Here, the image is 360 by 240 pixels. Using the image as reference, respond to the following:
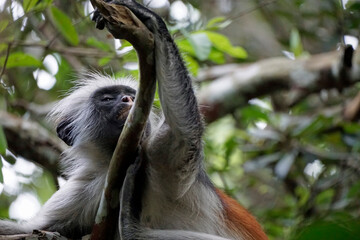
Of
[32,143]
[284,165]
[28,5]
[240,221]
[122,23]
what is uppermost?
[28,5]

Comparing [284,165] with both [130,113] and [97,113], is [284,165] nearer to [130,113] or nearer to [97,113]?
[97,113]

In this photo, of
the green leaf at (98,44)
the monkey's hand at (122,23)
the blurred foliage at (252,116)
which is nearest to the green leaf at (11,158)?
the blurred foliage at (252,116)

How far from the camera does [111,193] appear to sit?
110 inches

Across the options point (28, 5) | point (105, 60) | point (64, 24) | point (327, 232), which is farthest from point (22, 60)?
point (327, 232)

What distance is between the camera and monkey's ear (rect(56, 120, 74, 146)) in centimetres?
385

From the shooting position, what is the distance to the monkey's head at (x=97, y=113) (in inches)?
130

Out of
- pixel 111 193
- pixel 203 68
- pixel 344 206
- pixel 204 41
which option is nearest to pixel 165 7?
pixel 203 68

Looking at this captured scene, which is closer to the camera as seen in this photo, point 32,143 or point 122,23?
point 122,23

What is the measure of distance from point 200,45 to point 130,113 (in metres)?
1.57

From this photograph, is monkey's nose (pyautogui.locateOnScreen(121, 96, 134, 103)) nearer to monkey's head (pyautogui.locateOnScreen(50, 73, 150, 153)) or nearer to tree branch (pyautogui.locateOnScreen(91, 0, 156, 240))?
monkey's head (pyautogui.locateOnScreen(50, 73, 150, 153))

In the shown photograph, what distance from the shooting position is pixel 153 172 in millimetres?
2912

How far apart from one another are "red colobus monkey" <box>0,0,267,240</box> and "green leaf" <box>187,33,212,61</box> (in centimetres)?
58

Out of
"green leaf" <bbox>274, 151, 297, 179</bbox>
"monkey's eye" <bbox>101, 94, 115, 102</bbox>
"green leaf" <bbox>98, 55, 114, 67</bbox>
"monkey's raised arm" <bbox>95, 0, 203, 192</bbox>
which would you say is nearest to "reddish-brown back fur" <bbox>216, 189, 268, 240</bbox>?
"monkey's raised arm" <bbox>95, 0, 203, 192</bbox>

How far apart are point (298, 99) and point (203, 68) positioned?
4.96 ft
